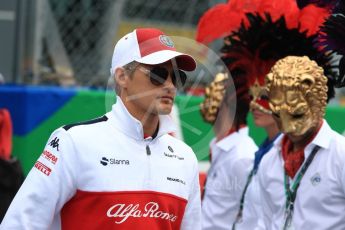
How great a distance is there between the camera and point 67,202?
4008 millimetres

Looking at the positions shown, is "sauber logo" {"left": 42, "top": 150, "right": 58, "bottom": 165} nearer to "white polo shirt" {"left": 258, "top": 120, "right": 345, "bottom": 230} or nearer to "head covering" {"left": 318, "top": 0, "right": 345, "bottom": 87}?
"white polo shirt" {"left": 258, "top": 120, "right": 345, "bottom": 230}

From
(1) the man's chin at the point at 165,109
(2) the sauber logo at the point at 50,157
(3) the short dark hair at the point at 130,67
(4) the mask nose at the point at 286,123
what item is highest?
(3) the short dark hair at the point at 130,67

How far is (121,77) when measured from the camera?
13.7ft

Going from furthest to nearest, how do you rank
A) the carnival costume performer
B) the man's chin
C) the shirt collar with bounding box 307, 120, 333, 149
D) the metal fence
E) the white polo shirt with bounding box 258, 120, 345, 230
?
the metal fence < the carnival costume performer < the shirt collar with bounding box 307, 120, 333, 149 < the white polo shirt with bounding box 258, 120, 345, 230 < the man's chin

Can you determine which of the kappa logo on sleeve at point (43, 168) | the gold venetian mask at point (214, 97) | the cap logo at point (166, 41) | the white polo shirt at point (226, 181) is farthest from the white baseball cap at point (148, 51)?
the gold venetian mask at point (214, 97)

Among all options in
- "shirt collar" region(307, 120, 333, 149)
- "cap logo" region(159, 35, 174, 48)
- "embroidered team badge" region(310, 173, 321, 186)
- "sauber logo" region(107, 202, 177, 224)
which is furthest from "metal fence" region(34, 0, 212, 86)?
"sauber logo" region(107, 202, 177, 224)

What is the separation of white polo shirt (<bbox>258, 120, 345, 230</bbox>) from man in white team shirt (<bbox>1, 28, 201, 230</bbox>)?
94 cm

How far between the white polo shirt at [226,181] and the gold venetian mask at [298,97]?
156cm

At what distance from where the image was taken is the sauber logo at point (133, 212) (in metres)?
3.99

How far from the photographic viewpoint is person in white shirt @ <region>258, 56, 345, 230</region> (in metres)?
4.98

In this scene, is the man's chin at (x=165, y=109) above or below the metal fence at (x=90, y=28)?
above

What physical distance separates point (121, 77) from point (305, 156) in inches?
55.4

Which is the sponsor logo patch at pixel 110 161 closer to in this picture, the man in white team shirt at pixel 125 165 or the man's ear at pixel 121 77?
the man in white team shirt at pixel 125 165

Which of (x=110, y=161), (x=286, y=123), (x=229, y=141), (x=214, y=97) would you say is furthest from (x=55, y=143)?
(x=214, y=97)
